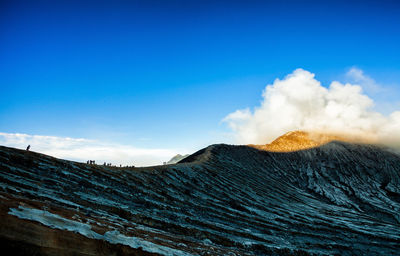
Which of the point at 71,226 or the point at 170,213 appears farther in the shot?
the point at 170,213

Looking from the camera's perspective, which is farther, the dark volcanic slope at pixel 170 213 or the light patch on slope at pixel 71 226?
the dark volcanic slope at pixel 170 213

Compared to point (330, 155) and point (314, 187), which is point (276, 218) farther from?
point (330, 155)

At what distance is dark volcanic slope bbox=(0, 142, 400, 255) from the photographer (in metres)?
12.7

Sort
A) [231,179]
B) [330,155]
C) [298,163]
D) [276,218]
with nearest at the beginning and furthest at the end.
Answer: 1. [276,218]
2. [231,179]
3. [298,163]
4. [330,155]

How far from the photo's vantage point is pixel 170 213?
40.9 metres

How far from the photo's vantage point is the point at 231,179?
9119 cm

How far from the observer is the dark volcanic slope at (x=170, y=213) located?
12688 millimetres

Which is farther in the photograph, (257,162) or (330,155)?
(330,155)

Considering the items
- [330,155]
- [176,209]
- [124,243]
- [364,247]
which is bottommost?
[364,247]

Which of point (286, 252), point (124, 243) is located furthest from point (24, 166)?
point (286, 252)

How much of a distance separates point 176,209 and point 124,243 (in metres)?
31.5

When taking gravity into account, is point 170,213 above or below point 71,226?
below

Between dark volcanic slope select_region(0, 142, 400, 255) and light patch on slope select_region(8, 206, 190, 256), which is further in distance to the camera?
dark volcanic slope select_region(0, 142, 400, 255)

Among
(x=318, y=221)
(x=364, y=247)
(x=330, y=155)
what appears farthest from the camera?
(x=330, y=155)
